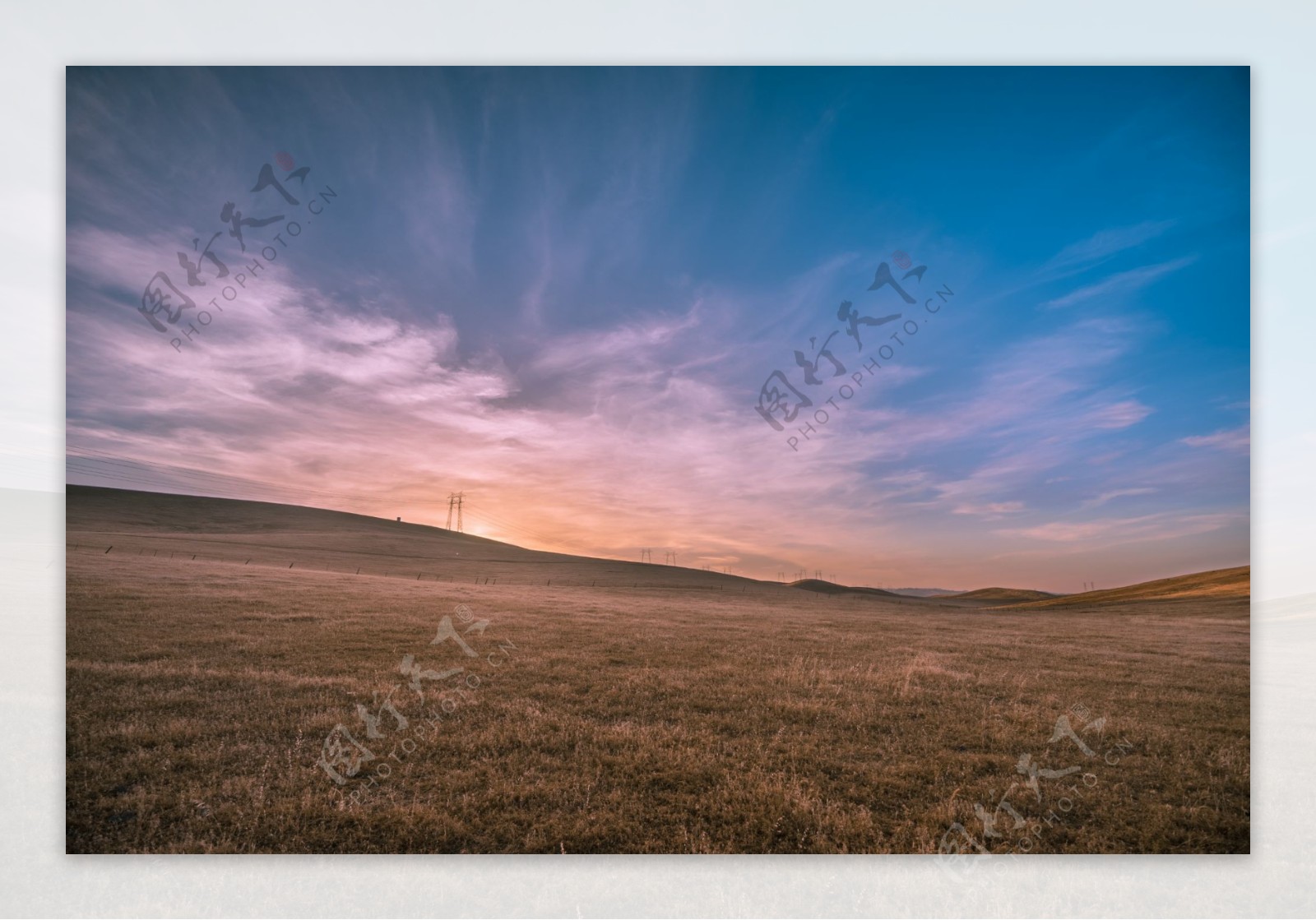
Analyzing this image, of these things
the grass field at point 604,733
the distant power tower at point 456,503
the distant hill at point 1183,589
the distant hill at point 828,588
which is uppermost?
the distant power tower at point 456,503

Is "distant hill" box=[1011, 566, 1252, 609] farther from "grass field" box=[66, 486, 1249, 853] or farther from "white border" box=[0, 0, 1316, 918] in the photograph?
"white border" box=[0, 0, 1316, 918]

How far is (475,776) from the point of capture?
507 cm

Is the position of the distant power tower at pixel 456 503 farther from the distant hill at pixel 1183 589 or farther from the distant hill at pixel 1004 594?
the distant hill at pixel 1183 589

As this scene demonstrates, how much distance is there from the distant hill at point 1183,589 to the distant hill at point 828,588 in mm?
1976

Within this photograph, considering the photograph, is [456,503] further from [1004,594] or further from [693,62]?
[1004,594]

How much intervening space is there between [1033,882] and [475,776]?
4.88 metres

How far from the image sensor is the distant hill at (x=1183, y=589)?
631cm

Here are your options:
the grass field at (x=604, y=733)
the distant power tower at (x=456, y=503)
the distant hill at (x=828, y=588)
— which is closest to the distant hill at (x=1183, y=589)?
the grass field at (x=604, y=733)

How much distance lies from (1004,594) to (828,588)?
7.78 ft

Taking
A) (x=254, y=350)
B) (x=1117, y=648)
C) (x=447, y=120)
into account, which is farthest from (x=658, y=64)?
(x=1117, y=648)

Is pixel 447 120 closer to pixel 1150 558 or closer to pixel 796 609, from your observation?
pixel 1150 558

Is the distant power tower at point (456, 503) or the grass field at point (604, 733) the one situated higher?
the distant power tower at point (456, 503)

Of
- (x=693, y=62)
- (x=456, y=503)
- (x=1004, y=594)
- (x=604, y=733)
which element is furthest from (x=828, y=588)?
(x=693, y=62)

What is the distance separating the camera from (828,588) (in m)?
9.12
